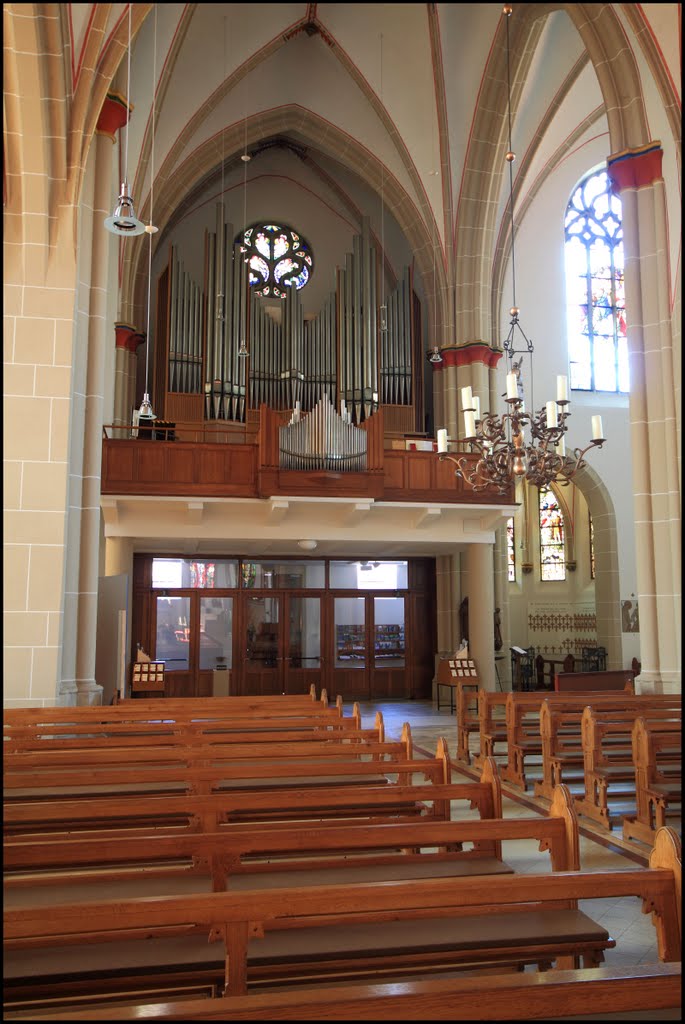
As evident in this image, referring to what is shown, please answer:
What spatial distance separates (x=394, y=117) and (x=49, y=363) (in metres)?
9.51

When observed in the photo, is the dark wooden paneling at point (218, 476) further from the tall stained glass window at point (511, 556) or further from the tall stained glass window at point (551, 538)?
the tall stained glass window at point (551, 538)

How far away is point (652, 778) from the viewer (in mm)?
6051

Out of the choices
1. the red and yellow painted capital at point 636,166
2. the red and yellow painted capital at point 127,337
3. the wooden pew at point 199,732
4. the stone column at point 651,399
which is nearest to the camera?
the wooden pew at point 199,732

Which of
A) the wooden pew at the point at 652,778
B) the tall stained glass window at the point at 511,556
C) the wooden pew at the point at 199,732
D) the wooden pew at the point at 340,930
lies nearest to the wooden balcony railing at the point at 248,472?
the wooden pew at the point at 199,732

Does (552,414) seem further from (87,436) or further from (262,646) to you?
(262,646)

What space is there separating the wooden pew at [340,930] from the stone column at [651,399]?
686 cm

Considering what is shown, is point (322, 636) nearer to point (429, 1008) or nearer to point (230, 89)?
point (230, 89)

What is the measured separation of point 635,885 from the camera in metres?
2.50

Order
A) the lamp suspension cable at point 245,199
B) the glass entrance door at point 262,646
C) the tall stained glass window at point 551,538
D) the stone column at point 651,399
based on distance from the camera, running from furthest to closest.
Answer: the tall stained glass window at point 551,538 < the glass entrance door at point 262,646 < the lamp suspension cable at point 245,199 < the stone column at point 651,399

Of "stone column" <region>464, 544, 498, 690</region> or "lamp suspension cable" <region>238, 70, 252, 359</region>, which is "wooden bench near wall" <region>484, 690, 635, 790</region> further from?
"lamp suspension cable" <region>238, 70, 252, 359</region>

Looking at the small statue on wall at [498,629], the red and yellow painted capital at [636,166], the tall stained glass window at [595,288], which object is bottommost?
the small statue on wall at [498,629]

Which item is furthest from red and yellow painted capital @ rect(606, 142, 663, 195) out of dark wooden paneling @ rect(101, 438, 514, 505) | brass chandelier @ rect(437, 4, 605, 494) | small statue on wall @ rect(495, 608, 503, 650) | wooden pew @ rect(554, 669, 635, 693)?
small statue on wall @ rect(495, 608, 503, 650)

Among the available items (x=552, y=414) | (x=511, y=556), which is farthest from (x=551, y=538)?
(x=552, y=414)

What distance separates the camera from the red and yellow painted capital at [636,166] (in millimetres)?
9695
